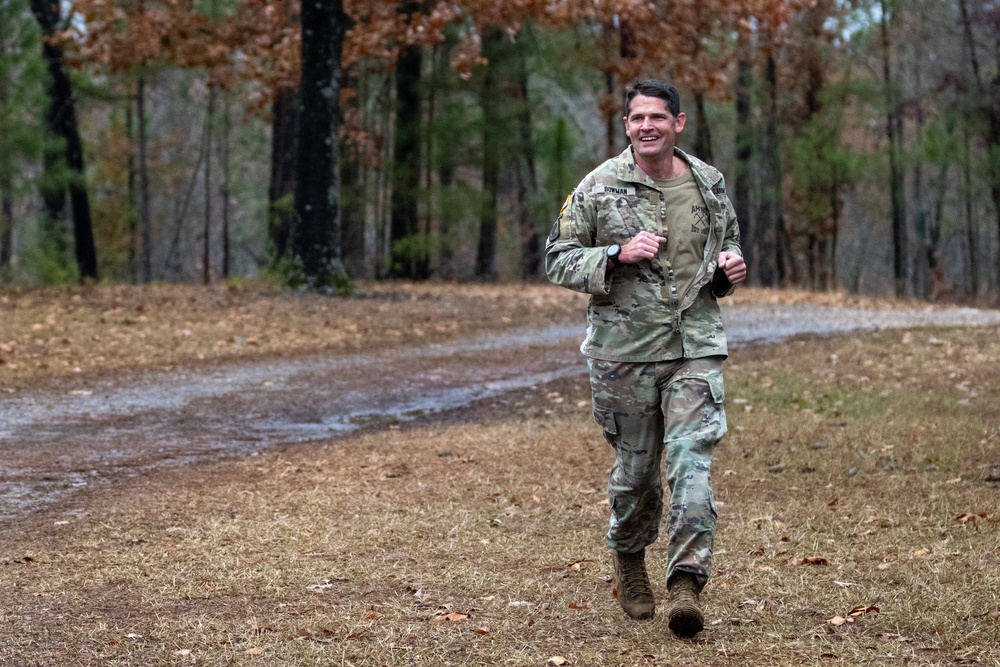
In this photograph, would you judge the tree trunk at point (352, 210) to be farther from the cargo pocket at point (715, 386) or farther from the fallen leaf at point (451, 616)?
the cargo pocket at point (715, 386)

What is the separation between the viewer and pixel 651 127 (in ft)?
15.9

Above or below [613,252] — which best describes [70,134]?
above

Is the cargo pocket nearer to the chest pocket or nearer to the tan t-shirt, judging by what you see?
the tan t-shirt

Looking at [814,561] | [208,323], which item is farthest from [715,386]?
[208,323]

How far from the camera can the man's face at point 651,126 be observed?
4.84 m

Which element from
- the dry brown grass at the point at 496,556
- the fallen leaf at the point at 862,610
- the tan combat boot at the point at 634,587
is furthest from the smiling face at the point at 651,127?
the fallen leaf at the point at 862,610

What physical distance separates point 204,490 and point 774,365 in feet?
24.7

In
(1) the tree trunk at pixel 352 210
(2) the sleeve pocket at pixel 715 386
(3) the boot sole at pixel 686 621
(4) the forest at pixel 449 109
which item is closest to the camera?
(3) the boot sole at pixel 686 621

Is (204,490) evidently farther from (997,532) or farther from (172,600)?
(997,532)

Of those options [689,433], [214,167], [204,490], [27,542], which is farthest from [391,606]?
[214,167]

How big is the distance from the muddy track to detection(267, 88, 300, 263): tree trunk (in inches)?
398

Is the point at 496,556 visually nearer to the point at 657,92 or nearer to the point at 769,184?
the point at 657,92

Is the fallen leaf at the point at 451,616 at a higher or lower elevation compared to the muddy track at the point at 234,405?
lower

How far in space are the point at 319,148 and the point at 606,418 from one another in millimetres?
14362
